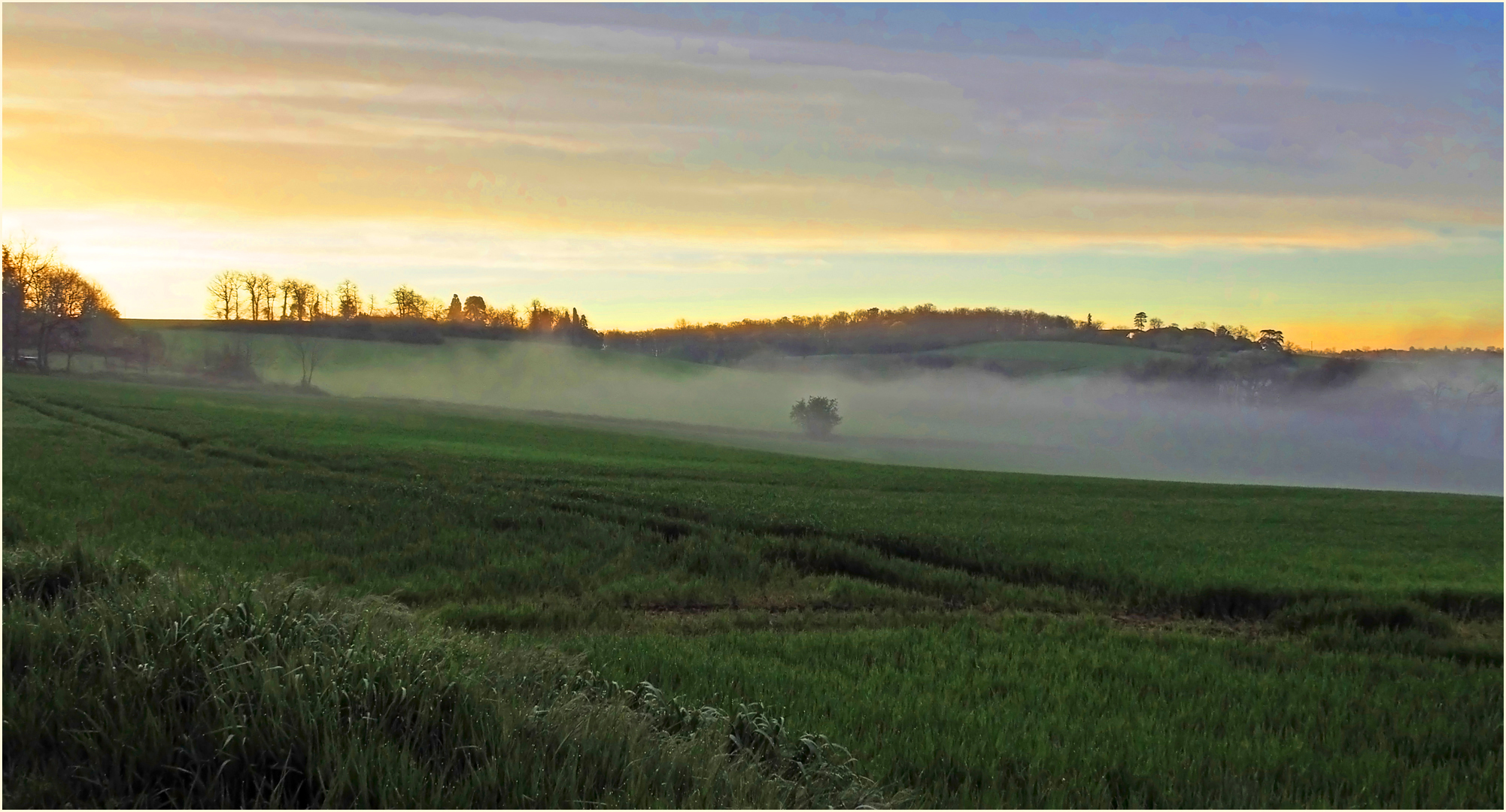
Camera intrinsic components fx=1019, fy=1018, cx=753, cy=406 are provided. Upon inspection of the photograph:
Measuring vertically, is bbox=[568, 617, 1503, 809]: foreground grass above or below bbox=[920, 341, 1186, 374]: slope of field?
below

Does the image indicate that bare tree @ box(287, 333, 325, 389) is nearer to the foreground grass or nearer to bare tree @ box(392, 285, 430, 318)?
bare tree @ box(392, 285, 430, 318)

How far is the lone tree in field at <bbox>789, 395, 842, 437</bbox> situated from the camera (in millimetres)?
108688

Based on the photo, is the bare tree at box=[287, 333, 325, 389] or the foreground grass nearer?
the foreground grass

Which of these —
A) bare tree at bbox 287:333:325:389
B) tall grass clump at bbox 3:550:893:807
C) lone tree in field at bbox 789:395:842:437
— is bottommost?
lone tree in field at bbox 789:395:842:437

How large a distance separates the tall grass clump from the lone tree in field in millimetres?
100023

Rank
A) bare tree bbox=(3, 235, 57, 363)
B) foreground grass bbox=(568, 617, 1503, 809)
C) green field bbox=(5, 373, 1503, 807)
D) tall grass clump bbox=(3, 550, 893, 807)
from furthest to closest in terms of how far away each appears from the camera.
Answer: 1. bare tree bbox=(3, 235, 57, 363)
2. green field bbox=(5, 373, 1503, 807)
3. foreground grass bbox=(568, 617, 1503, 809)
4. tall grass clump bbox=(3, 550, 893, 807)

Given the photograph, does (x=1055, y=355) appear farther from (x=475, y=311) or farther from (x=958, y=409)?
(x=475, y=311)

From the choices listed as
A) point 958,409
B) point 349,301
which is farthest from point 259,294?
point 958,409

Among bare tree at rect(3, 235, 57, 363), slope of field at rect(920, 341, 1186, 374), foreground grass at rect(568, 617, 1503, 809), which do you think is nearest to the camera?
foreground grass at rect(568, 617, 1503, 809)

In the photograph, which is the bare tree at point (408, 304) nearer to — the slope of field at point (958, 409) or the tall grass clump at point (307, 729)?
the slope of field at point (958, 409)

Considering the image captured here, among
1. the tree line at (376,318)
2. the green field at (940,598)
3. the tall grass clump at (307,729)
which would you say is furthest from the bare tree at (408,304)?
the tall grass clump at (307,729)

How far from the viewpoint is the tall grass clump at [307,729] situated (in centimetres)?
593

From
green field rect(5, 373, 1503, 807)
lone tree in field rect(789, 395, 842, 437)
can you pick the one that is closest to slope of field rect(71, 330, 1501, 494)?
lone tree in field rect(789, 395, 842, 437)

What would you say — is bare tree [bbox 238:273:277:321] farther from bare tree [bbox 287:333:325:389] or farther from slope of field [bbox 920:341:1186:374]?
slope of field [bbox 920:341:1186:374]
